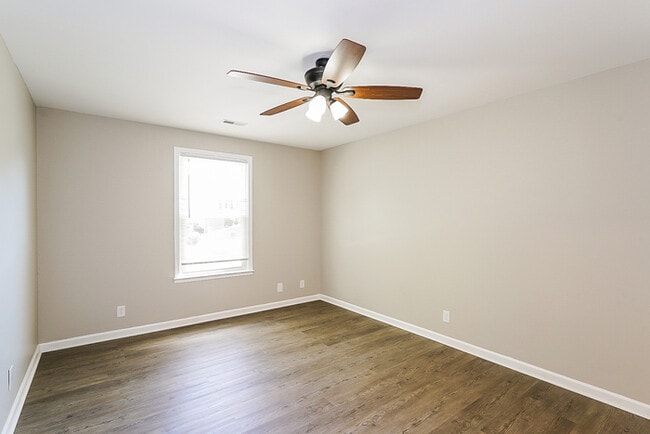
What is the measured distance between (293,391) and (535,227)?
2.47m

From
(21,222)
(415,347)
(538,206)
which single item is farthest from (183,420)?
(538,206)

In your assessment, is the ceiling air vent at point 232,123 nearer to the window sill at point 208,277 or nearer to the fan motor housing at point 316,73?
the fan motor housing at point 316,73

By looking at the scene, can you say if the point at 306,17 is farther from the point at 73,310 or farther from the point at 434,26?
the point at 73,310

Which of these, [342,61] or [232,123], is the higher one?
[232,123]

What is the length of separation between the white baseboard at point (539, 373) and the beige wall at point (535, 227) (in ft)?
0.17

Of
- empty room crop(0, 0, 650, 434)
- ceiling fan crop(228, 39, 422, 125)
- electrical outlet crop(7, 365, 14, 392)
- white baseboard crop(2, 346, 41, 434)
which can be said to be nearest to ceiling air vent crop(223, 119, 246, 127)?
empty room crop(0, 0, 650, 434)

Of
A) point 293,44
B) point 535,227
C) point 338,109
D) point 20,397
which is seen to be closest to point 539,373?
point 535,227

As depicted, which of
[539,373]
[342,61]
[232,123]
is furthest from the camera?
[232,123]

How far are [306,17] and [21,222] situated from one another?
105 inches

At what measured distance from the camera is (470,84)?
2662mm

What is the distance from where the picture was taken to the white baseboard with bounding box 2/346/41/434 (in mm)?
2004

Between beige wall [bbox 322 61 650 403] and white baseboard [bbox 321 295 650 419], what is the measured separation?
0.17 feet

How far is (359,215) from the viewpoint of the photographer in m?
4.60

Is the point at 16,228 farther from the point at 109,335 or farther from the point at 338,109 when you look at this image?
the point at 338,109
